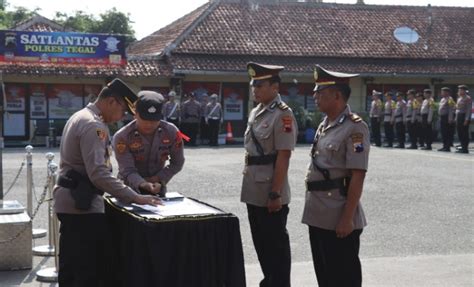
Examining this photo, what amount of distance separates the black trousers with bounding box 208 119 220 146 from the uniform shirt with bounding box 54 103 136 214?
2065 cm

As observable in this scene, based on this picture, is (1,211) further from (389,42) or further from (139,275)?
(389,42)

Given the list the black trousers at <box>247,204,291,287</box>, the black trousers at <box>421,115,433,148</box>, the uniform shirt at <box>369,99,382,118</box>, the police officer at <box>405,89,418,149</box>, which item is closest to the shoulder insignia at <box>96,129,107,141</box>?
the black trousers at <box>247,204,291,287</box>

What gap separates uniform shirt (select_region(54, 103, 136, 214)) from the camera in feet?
16.5

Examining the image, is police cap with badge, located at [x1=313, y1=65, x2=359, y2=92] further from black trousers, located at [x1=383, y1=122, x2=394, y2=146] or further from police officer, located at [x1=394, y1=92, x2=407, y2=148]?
black trousers, located at [x1=383, y1=122, x2=394, y2=146]

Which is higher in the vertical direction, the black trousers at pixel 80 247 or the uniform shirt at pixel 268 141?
the uniform shirt at pixel 268 141

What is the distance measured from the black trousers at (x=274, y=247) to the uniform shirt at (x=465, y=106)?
17.4 metres

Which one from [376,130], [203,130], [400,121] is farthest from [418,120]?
A: [203,130]

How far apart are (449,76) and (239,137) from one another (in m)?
10.2

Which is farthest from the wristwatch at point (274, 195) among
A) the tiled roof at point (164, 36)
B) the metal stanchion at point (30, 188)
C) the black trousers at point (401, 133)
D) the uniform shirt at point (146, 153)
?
the tiled roof at point (164, 36)

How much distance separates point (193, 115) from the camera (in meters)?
25.9

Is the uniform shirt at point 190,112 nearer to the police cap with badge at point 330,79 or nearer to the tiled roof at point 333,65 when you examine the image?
the tiled roof at point 333,65

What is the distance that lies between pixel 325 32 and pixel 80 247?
29.2 metres

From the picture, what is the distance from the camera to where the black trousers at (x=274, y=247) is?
5.82 meters

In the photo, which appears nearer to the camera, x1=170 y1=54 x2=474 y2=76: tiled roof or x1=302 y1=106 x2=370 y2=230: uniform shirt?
x1=302 y1=106 x2=370 y2=230: uniform shirt
